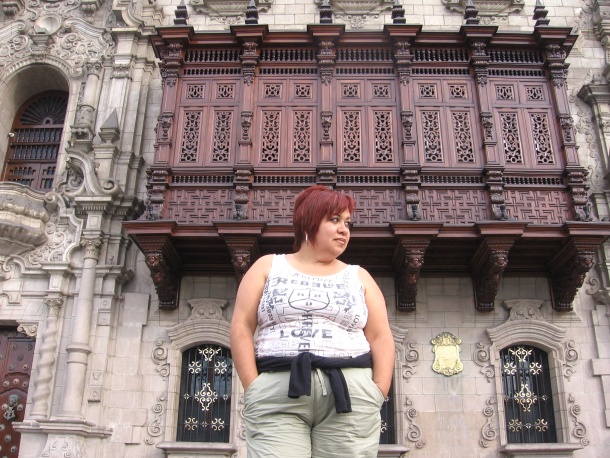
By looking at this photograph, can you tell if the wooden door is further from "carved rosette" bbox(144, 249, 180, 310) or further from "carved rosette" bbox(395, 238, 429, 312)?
"carved rosette" bbox(395, 238, 429, 312)

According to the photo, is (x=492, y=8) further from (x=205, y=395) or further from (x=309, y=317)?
(x=309, y=317)

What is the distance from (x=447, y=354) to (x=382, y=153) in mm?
3618

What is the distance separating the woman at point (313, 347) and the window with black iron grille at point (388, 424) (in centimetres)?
731

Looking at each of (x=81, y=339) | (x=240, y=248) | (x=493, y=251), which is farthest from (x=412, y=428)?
(x=81, y=339)

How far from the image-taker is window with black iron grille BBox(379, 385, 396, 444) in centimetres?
980

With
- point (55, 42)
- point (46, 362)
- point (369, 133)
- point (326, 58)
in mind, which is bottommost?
point (46, 362)

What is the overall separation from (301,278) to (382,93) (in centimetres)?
860

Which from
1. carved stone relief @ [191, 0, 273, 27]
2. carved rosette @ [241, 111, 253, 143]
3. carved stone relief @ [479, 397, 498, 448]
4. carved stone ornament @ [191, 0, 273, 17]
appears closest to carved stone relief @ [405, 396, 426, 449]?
carved stone relief @ [479, 397, 498, 448]

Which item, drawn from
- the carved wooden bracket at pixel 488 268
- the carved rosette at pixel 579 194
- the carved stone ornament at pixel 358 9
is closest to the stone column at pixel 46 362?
the carved wooden bracket at pixel 488 268

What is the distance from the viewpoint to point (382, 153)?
410 inches

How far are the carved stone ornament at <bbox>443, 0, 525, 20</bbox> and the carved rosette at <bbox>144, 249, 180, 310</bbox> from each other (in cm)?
818

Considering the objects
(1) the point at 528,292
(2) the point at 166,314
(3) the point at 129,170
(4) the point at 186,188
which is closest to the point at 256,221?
(4) the point at 186,188

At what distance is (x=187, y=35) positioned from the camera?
1108cm

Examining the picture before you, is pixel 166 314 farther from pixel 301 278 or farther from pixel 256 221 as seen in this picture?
pixel 301 278
